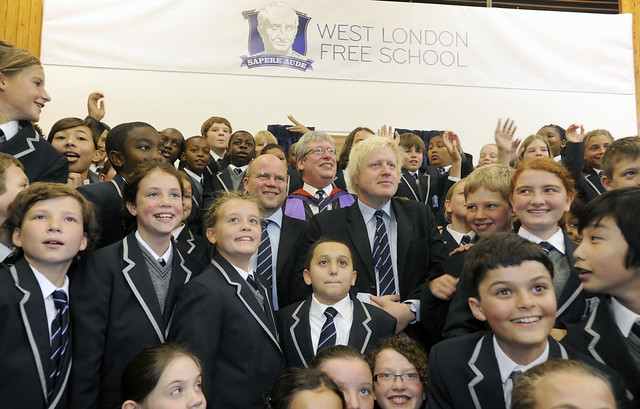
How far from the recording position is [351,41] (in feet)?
25.5

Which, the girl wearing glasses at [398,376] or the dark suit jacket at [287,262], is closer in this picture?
the girl wearing glasses at [398,376]

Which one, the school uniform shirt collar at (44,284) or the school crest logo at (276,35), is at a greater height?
the school crest logo at (276,35)

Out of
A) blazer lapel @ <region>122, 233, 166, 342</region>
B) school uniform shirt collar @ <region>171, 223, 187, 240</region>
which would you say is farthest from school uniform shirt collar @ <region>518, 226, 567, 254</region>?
school uniform shirt collar @ <region>171, 223, 187, 240</region>

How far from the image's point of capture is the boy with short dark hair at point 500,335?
2.04 m

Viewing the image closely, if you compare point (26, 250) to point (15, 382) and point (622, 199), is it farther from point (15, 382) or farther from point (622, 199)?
point (622, 199)

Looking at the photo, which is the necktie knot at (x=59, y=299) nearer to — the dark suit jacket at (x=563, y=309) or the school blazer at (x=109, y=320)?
the school blazer at (x=109, y=320)

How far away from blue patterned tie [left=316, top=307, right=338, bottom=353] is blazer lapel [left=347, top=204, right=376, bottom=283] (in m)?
0.39

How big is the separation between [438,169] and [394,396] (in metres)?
3.60

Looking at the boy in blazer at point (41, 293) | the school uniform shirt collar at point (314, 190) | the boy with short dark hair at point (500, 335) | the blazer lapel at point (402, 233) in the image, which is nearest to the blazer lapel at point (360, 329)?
the blazer lapel at point (402, 233)

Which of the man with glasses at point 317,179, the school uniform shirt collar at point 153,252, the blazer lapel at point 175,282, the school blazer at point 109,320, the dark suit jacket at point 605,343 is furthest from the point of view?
the man with glasses at point 317,179

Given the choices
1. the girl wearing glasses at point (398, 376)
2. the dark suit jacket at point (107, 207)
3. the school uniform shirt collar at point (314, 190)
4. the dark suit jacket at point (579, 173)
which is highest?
the dark suit jacket at point (579, 173)

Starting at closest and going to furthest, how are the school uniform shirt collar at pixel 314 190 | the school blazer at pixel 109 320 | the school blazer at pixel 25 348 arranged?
the school blazer at pixel 25 348, the school blazer at pixel 109 320, the school uniform shirt collar at pixel 314 190

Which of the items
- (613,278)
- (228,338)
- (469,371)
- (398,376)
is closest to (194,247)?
(228,338)

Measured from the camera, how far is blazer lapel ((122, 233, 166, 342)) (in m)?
2.56
